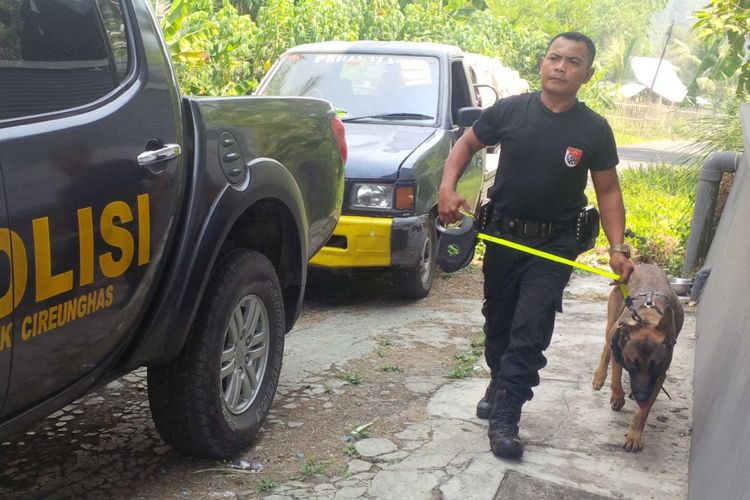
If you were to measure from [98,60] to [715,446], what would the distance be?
2.58m

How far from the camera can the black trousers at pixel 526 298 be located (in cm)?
427

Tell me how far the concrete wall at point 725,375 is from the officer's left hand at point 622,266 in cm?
51

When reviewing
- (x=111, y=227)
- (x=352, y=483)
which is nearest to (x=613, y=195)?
(x=352, y=483)

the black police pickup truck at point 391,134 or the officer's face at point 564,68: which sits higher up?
the officer's face at point 564,68

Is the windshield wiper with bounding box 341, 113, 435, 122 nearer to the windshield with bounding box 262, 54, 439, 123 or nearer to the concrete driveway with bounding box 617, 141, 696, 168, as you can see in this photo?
the windshield with bounding box 262, 54, 439, 123

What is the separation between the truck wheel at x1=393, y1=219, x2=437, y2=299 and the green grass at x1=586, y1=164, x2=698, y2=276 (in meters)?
1.54

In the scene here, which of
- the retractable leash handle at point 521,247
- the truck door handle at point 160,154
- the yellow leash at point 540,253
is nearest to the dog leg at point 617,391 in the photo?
the retractable leash handle at point 521,247

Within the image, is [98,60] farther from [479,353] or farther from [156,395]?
[479,353]

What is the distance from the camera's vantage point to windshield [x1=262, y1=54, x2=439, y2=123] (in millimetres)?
7785

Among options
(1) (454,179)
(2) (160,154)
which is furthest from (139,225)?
(1) (454,179)

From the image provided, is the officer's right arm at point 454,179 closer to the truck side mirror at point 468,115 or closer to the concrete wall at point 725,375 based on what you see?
the concrete wall at point 725,375

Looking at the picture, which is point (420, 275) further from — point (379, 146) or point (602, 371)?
point (602, 371)

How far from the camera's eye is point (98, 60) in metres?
3.19

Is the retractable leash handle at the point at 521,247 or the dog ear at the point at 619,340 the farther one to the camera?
the dog ear at the point at 619,340
